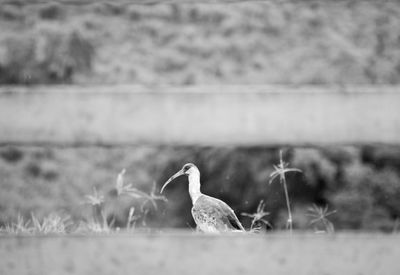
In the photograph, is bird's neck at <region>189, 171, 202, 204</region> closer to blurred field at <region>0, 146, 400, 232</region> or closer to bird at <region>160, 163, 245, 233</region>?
bird at <region>160, 163, 245, 233</region>

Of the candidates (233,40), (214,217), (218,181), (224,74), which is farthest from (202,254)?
(233,40)

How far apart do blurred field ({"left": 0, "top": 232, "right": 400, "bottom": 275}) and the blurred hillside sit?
2.62 meters

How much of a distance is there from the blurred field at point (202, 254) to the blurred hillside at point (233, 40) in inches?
103

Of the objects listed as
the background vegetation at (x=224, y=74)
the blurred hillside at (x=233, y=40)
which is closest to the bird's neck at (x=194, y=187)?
the background vegetation at (x=224, y=74)

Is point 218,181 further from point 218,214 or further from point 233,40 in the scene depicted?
point 218,214

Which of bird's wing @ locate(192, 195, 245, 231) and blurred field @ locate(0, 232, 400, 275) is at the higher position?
blurred field @ locate(0, 232, 400, 275)

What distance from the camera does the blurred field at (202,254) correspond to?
52.4 inches

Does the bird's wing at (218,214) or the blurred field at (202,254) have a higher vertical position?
the blurred field at (202,254)

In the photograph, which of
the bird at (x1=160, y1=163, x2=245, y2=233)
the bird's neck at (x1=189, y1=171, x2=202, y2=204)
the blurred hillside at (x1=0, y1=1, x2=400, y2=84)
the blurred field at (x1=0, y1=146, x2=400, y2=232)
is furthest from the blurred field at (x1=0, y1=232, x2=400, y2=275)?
the blurred hillside at (x1=0, y1=1, x2=400, y2=84)

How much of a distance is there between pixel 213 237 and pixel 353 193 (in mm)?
2737

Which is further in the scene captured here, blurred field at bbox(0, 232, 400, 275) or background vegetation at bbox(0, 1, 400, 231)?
background vegetation at bbox(0, 1, 400, 231)

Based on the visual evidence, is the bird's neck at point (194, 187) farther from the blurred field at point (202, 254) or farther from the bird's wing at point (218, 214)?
the blurred field at point (202, 254)

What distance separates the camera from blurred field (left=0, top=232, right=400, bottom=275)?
133cm

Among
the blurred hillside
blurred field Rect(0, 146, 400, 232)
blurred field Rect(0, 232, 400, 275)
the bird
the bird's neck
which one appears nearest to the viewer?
blurred field Rect(0, 232, 400, 275)
